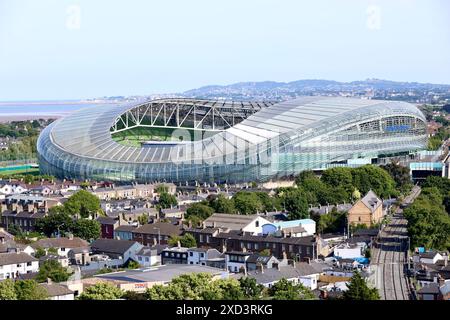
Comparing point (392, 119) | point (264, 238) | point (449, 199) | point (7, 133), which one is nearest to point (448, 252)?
point (264, 238)

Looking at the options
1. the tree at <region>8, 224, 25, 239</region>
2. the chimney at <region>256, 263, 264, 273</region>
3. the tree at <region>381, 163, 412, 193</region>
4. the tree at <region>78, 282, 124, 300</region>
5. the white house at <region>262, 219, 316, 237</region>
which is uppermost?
the tree at <region>78, 282, 124, 300</region>

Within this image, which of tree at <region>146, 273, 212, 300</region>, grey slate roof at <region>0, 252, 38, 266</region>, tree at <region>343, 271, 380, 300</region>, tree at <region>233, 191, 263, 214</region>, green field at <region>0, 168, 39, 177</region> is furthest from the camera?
green field at <region>0, 168, 39, 177</region>

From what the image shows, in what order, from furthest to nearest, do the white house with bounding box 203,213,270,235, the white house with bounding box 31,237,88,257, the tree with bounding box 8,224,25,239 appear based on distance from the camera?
the tree with bounding box 8,224,25,239 < the white house with bounding box 203,213,270,235 < the white house with bounding box 31,237,88,257

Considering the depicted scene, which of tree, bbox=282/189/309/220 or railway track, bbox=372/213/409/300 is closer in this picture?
railway track, bbox=372/213/409/300

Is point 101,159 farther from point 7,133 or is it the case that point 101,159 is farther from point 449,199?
point 7,133

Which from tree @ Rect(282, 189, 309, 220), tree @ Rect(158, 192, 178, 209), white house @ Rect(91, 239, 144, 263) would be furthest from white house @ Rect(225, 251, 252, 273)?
tree @ Rect(158, 192, 178, 209)

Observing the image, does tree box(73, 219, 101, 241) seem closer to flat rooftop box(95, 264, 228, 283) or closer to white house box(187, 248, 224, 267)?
white house box(187, 248, 224, 267)

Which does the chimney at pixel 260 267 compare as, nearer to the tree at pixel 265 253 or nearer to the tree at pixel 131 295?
the tree at pixel 265 253
